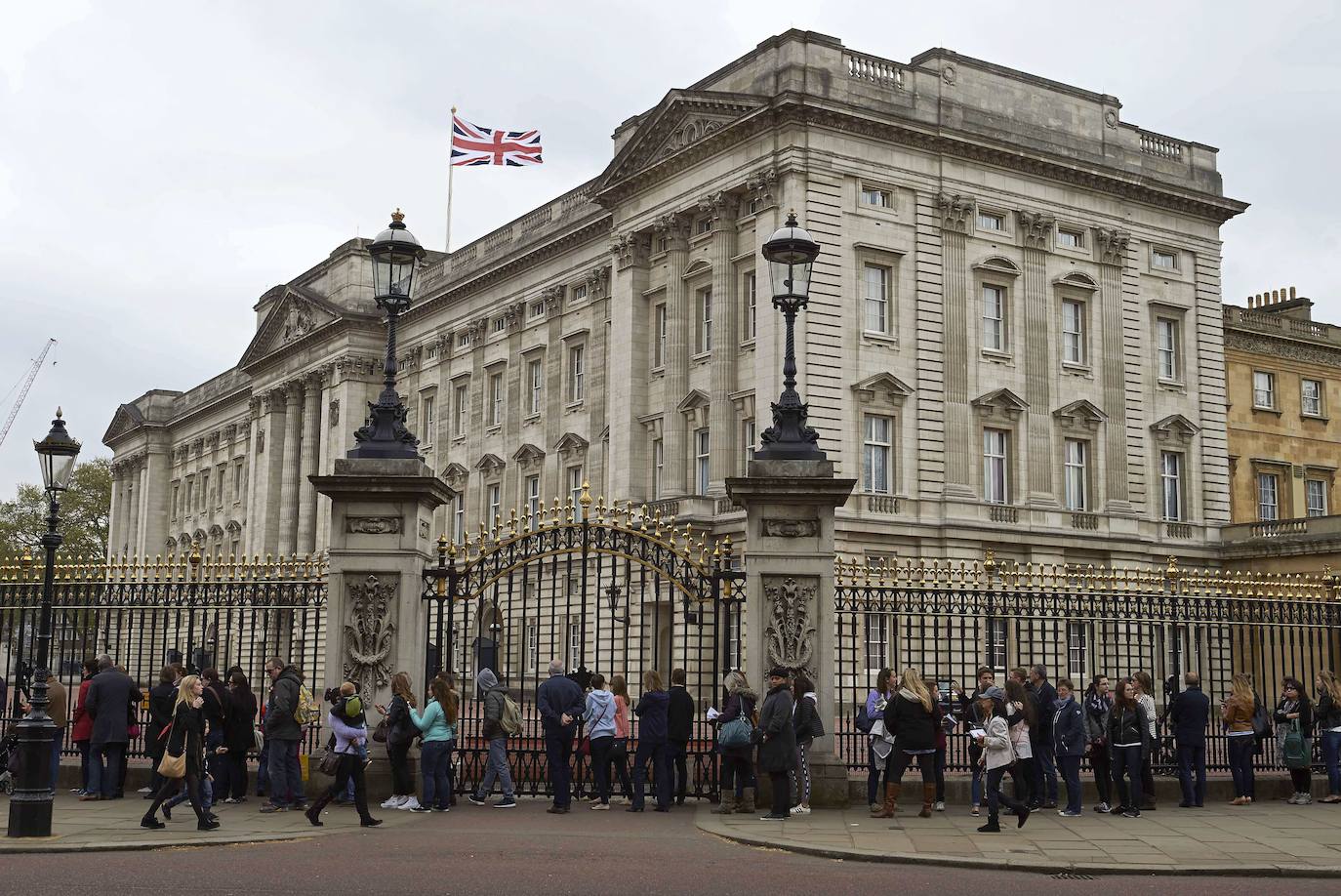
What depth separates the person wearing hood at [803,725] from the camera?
655 inches

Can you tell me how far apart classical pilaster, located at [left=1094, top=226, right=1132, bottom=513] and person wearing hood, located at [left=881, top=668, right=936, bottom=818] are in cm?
3506

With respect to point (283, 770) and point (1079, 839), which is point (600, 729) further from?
point (1079, 839)

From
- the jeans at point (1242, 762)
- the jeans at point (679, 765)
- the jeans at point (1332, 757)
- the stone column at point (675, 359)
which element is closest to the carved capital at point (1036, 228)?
the stone column at point (675, 359)

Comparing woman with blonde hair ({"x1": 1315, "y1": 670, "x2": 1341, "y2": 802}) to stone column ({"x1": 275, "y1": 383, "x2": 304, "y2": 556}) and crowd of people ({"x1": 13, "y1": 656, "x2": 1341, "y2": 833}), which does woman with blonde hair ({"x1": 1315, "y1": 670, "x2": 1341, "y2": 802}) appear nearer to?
crowd of people ({"x1": 13, "y1": 656, "x2": 1341, "y2": 833})

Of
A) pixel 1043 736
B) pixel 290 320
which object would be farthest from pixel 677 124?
pixel 290 320

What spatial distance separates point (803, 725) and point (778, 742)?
18.5 inches

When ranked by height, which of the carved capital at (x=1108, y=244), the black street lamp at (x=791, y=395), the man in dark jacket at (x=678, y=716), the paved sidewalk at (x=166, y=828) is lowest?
the paved sidewalk at (x=166, y=828)

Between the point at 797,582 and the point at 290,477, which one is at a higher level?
the point at 290,477

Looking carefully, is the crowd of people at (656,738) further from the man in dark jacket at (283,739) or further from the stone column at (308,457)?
the stone column at (308,457)

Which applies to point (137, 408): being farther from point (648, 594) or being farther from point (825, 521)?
point (825, 521)

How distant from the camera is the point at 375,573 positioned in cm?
1770

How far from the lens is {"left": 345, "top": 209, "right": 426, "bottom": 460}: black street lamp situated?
18.2 m

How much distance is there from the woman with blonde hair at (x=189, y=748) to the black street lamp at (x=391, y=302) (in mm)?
3731

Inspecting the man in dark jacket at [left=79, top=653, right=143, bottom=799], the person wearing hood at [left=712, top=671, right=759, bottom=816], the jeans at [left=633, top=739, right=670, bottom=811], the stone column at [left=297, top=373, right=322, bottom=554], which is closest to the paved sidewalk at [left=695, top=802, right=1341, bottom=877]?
the person wearing hood at [left=712, top=671, right=759, bottom=816]
